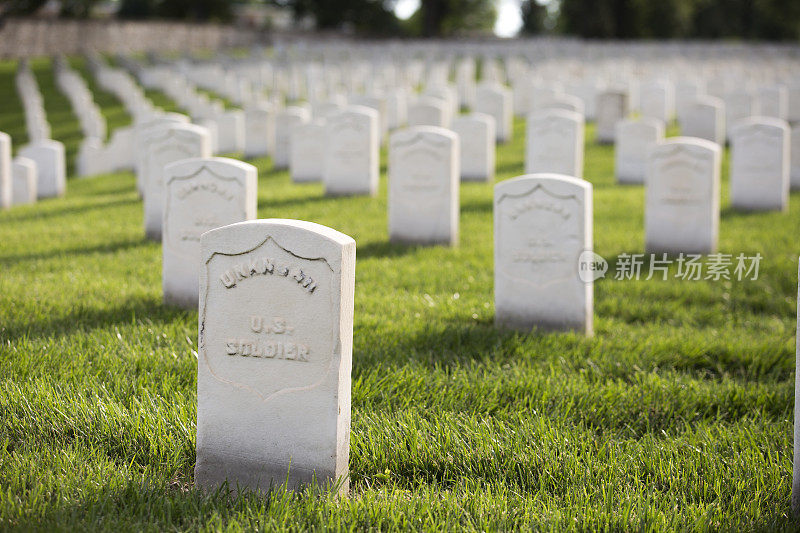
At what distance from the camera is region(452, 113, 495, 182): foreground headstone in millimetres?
12789

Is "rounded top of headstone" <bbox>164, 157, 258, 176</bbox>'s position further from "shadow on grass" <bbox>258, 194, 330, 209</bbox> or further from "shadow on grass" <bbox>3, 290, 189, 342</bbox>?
→ "shadow on grass" <bbox>258, 194, 330, 209</bbox>

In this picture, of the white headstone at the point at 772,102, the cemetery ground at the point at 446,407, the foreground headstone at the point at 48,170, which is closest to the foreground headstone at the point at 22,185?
the foreground headstone at the point at 48,170

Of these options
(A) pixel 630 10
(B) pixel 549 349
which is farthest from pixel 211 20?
(B) pixel 549 349

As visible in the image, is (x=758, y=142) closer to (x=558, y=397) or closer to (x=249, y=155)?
(x=558, y=397)

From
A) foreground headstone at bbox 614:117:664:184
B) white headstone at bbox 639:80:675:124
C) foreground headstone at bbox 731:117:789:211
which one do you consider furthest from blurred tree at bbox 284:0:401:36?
foreground headstone at bbox 731:117:789:211

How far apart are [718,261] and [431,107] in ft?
24.6

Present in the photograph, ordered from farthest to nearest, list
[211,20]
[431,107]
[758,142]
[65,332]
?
[211,20] < [431,107] < [758,142] < [65,332]

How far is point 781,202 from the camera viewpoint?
10.7 metres

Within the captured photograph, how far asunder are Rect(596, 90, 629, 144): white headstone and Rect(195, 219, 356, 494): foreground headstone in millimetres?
14929

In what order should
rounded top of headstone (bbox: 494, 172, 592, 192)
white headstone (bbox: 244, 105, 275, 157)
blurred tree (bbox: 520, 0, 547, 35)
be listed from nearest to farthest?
rounded top of headstone (bbox: 494, 172, 592, 192) < white headstone (bbox: 244, 105, 275, 157) < blurred tree (bbox: 520, 0, 547, 35)

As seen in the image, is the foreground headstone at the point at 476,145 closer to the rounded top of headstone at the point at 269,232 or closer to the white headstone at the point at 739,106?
the white headstone at the point at 739,106

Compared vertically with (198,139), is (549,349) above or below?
below

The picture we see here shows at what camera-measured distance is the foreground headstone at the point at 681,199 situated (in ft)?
27.1

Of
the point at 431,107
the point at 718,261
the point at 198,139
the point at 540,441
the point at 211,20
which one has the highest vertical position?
the point at 211,20
